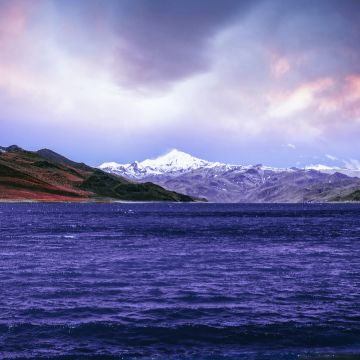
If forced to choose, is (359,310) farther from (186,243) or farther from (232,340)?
(186,243)

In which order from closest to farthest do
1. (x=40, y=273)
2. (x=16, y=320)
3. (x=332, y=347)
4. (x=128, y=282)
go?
(x=332, y=347) → (x=16, y=320) → (x=128, y=282) → (x=40, y=273)

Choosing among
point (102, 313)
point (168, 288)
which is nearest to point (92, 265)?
point (168, 288)

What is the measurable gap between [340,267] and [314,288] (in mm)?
14709

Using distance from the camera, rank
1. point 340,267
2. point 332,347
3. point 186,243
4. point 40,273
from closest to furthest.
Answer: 1. point 332,347
2. point 40,273
3. point 340,267
4. point 186,243

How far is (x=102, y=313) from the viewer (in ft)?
109

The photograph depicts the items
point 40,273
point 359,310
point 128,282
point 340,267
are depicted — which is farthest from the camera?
point 340,267

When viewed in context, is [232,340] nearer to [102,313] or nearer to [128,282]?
[102,313]

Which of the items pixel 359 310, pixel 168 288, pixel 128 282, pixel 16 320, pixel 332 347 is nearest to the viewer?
pixel 332 347

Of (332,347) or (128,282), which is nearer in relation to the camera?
(332,347)

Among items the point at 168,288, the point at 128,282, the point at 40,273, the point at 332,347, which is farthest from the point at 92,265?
the point at 332,347

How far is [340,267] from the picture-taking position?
55.7 metres

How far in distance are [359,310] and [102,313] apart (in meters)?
17.8

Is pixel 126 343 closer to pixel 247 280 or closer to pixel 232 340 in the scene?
pixel 232 340

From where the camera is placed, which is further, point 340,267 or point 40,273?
point 340,267
